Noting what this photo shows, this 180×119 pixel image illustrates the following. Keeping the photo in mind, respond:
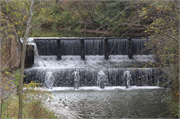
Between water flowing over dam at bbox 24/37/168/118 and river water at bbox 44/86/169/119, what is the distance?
5cm

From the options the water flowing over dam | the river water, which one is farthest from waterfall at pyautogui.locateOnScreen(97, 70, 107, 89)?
the river water

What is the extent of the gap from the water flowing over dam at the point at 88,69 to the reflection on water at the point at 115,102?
0.08m

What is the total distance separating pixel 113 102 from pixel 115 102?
3.1 inches

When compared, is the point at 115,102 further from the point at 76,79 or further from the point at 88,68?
the point at 88,68

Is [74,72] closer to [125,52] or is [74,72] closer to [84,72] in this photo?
[84,72]

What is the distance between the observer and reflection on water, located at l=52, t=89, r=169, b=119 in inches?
256

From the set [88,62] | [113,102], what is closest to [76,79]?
[88,62]

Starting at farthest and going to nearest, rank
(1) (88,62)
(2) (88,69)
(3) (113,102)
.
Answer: (1) (88,62) → (2) (88,69) → (3) (113,102)

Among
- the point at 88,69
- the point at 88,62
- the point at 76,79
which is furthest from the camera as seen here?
the point at 88,62

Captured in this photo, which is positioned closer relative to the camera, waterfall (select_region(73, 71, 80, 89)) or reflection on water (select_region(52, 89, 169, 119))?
reflection on water (select_region(52, 89, 169, 119))

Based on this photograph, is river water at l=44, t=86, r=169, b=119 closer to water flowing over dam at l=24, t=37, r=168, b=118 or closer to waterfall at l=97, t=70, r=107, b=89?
water flowing over dam at l=24, t=37, r=168, b=118

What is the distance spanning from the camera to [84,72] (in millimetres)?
10602

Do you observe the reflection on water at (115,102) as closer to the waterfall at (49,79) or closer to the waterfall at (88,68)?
the waterfall at (88,68)

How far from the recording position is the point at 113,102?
767 cm
